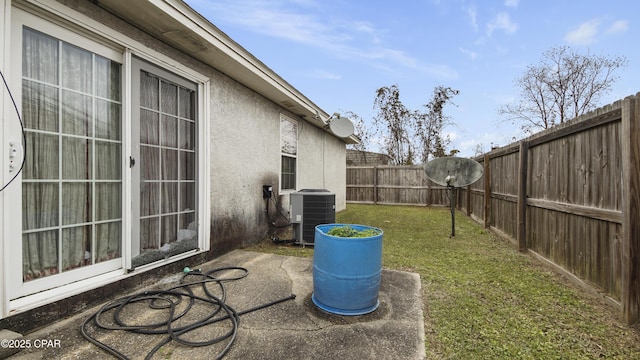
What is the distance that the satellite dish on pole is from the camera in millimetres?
5812

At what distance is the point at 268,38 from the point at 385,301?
253 inches

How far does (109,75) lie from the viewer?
8.38ft

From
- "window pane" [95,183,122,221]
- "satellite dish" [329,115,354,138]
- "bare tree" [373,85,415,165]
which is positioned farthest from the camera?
"bare tree" [373,85,415,165]

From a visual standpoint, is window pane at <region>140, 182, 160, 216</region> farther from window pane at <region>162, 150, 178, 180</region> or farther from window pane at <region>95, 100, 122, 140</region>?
window pane at <region>95, 100, 122, 140</region>

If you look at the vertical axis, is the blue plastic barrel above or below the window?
below

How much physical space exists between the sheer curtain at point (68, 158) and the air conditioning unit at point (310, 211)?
8.46ft

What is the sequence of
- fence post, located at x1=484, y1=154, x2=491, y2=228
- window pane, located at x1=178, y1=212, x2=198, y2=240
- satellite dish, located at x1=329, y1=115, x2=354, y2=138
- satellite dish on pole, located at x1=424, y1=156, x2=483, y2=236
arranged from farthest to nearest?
fence post, located at x1=484, y1=154, x2=491, y2=228
satellite dish, located at x1=329, y1=115, x2=354, y2=138
satellite dish on pole, located at x1=424, y1=156, x2=483, y2=236
window pane, located at x1=178, y1=212, x2=198, y2=240

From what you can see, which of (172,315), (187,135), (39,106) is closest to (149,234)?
(172,315)

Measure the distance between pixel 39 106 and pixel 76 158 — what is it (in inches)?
17.3

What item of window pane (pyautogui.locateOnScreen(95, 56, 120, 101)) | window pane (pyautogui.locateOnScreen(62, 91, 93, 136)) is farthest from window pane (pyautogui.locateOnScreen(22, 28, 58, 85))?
window pane (pyautogui.locateOnScreen(95, 56, 120, 101))

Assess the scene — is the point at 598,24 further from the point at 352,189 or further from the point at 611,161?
the point at 611,161

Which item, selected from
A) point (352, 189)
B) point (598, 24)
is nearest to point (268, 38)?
point (352, 189)

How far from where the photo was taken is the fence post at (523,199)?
437 cm

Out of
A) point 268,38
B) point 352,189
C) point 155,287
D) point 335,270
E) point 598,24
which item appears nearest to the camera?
point 335,270
